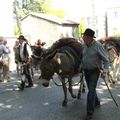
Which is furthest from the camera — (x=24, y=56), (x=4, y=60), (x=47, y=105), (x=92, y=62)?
(x=4, y=60)

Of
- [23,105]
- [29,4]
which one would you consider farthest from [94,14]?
[23,105]

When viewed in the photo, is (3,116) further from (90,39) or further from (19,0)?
(19,0)

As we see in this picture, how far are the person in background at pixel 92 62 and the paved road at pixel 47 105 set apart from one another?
18.5 inches

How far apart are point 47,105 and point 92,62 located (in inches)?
93.6

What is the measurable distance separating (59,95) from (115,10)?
231 feet

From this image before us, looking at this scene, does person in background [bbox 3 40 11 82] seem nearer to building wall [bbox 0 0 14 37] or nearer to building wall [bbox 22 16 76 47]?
building wall [bbox 0 0 14 37]

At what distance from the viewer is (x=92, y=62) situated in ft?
29.4

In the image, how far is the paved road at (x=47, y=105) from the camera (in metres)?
9.41

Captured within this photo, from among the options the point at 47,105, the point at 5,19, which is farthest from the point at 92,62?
the point at 5,19

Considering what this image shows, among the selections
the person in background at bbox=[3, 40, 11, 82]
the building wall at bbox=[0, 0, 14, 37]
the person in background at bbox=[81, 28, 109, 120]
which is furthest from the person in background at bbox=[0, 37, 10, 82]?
the building wall at bbox=[0, 0, 14, 37]

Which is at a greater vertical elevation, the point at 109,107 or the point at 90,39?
the point at 90,39

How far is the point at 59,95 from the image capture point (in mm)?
12195

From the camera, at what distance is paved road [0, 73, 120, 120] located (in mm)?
9414

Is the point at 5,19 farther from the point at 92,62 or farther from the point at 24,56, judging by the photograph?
the point at 92,62
